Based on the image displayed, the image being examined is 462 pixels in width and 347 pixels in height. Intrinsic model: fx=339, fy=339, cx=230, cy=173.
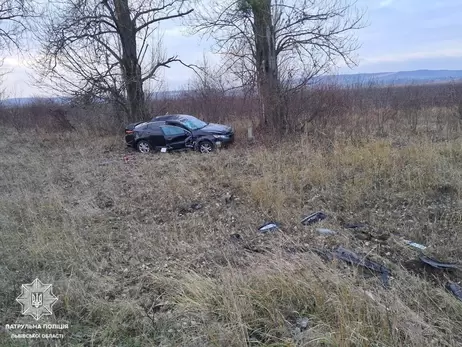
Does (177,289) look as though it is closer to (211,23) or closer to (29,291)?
(29,291)

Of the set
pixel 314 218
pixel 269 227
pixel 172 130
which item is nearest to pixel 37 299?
pixel 269 227

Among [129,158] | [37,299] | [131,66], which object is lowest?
[37,299]

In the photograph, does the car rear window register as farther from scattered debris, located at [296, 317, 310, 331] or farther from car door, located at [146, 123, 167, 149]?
scattered debris, located at [296, 317, 310, 331]

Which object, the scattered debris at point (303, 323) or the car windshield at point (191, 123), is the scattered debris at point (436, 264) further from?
the car windshield at point (191, 123)

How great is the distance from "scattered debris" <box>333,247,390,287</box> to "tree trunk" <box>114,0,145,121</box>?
1644 centimetres

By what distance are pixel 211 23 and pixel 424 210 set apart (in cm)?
1193

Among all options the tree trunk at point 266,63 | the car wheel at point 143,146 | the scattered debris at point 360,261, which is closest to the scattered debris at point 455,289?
the scattered debris at point 360,261

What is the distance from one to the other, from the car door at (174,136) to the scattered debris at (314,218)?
8.37 meters

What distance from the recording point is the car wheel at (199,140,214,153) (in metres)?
12.8

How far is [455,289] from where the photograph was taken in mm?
3443

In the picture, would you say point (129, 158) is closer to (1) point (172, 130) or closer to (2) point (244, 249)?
(1) point (172, 130)

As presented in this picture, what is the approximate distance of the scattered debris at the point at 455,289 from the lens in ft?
11.0

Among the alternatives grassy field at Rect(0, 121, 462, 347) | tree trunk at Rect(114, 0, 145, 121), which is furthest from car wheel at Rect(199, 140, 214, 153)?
tree trunk at Rect(114, 0, 145, 121)

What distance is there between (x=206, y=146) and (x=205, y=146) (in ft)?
0.14
